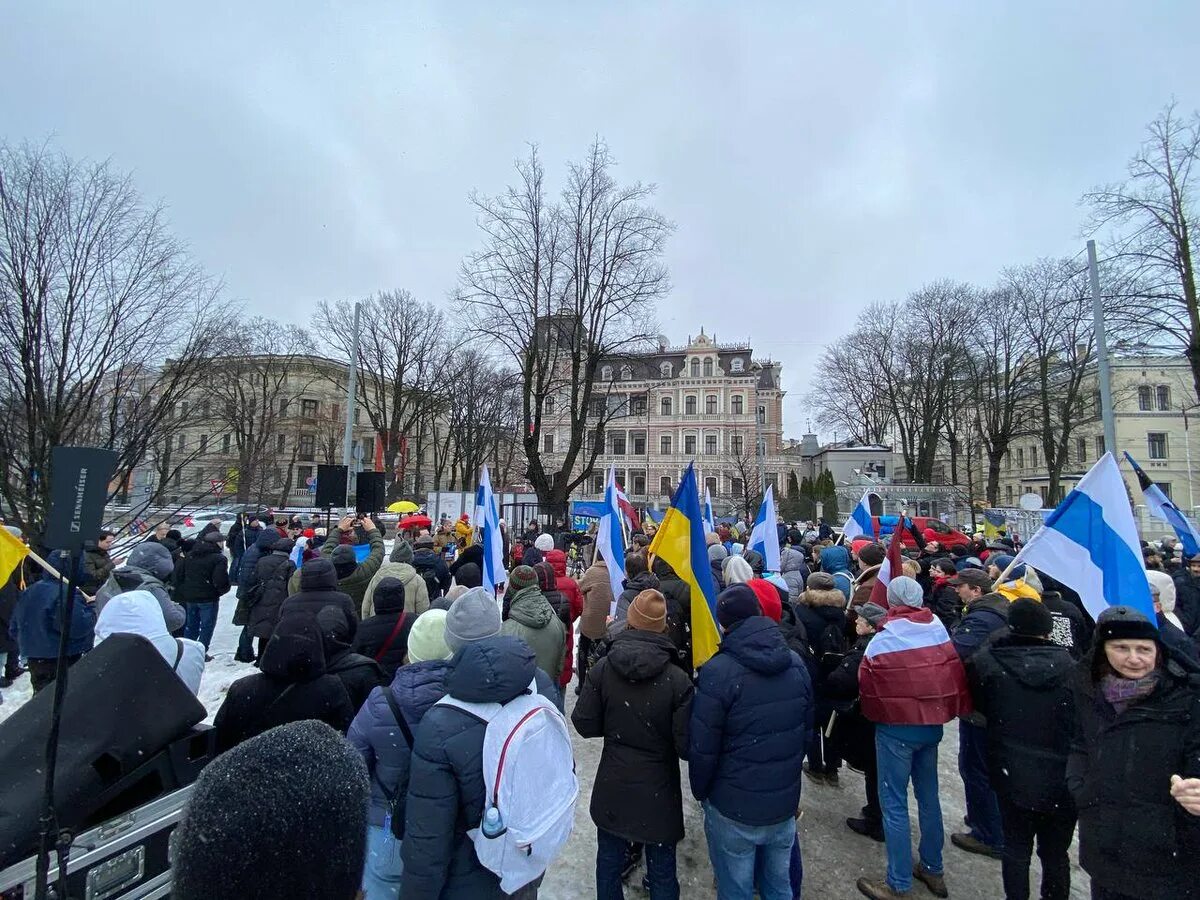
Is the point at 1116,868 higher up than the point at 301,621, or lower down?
lower down

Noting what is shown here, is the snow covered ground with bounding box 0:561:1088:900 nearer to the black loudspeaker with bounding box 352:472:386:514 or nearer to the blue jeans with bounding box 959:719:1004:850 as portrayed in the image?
the blue jeans with bounding box 959:719:1004:850

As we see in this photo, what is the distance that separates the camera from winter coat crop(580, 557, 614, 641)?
21.1 ft

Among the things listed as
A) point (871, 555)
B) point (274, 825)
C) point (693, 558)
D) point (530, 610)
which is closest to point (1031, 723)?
point (693, 558)

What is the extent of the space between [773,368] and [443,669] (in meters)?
61.6

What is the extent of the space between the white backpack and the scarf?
2.34 m

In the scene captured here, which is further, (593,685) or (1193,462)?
(1193,462)

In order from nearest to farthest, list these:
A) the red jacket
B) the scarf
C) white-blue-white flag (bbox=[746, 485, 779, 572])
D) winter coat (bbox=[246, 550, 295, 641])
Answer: the scarf
the red jacket
winter coat (bbox=[246, 550, 295, 641])
white-blue-white flag (bbox=[746, 485, 779, 572])

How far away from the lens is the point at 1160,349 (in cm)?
1703

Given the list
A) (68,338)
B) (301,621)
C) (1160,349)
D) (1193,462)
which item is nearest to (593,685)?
(301,621)

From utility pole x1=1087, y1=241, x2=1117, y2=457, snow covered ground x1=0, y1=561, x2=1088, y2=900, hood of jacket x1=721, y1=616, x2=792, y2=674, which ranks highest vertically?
utility pole x1=1087, y1=241, x2=1117, y2=457

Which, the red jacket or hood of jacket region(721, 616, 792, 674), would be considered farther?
the red jacket

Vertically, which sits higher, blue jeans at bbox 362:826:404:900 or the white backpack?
the white backpack

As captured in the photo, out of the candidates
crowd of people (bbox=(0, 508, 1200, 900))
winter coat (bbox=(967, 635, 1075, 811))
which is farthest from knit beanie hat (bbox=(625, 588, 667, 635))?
winter coat (bbox=(967, 635, 1075, 811))

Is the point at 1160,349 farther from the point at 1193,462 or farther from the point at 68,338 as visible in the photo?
the point at 1193,462
